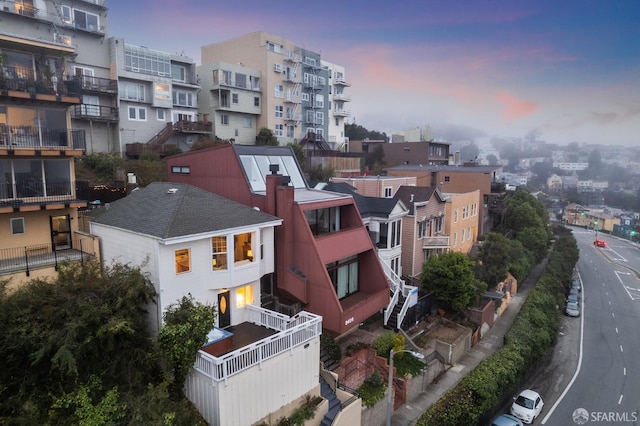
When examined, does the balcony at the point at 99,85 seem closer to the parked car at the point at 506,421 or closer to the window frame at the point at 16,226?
the window frame at the point at 16,226

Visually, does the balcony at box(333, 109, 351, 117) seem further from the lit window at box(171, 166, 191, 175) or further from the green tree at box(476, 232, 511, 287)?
the lit window at box(171, 166, 191, 175)

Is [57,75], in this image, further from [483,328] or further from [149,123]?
[483,328]

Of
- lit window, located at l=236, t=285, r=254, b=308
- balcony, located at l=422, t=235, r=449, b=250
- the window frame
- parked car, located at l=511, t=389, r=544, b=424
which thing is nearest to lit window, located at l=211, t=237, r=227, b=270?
lit window, located at l=236, t=285, r=254, b=308

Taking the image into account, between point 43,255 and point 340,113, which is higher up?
point 340,113

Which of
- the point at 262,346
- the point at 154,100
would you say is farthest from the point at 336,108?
the point at 262,346

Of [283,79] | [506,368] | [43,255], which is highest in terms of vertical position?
[283,79]

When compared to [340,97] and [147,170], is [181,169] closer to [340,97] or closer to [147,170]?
[147,170]

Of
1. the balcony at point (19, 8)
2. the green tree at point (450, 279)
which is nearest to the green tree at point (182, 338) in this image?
the green tree at point (450, 279)
